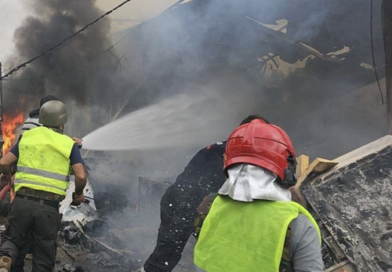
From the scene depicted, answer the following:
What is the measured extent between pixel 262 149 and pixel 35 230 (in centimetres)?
292

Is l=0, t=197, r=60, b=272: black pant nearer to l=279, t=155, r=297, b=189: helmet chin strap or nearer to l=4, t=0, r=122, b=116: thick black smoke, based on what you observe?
l=279, t=155, r=297, b=189: helmet chin strap

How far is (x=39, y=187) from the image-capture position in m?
3.70

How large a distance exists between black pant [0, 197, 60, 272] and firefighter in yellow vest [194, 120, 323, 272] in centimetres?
252

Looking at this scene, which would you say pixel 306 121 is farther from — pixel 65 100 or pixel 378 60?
pixel 65 100

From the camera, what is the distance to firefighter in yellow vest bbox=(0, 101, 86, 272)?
146 inches

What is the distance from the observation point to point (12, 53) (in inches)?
530

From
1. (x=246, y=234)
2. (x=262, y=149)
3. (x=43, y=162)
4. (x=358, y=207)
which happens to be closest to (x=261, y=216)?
(x=246, y=234)

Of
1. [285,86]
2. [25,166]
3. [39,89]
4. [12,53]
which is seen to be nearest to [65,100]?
[39,89]

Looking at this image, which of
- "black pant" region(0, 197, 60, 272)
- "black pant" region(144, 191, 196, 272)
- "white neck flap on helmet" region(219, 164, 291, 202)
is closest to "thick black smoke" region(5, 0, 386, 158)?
"black pant" region(144, 191, 196, 272)

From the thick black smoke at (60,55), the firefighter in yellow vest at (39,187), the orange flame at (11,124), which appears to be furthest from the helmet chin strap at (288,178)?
the thick black smoke at (60,55)

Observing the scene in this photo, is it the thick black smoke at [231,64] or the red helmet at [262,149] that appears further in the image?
the thick black smoke at [231,64]

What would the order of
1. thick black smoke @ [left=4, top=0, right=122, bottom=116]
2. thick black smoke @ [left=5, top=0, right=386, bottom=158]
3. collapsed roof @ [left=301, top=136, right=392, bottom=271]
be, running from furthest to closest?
1. thick black smoke @ [left=4, top=0, right=122, bottom=116]
2. thick black smoke @ [left=5, top=0, right=386, bottom=158]
3. collapsed roof @ [left=301, top=136, right=392, bottom=271]

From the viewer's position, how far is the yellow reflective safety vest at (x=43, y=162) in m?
3.71

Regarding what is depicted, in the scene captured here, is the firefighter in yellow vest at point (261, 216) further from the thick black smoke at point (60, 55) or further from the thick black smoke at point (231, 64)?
the thick black smoke at point (60, 55)
